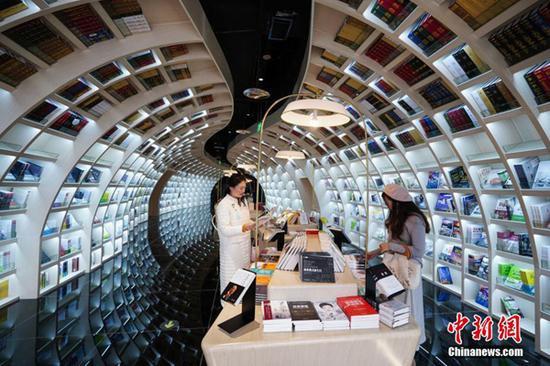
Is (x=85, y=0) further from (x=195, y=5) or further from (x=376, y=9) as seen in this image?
(x=376, y=9)

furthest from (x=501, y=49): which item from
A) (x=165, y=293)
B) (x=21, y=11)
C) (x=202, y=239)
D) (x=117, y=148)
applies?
(x=202, y=239)

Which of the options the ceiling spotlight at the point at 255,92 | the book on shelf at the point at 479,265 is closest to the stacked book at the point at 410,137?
the book on shelf at the point at 479,265

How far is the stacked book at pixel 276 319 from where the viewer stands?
65.7 inches

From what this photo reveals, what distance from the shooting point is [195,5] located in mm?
3340

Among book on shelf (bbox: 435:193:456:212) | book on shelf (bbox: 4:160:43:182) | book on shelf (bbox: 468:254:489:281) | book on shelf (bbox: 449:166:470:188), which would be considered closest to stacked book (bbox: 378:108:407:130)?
book on shelf (bbox: 449:166:470:188)

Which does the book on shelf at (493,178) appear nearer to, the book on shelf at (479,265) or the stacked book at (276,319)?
the book on shelf at (479,265)

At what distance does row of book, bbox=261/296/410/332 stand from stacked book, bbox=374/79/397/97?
365 cm

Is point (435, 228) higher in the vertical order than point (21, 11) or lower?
lower

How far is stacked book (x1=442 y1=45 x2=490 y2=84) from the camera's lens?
304 centimetres

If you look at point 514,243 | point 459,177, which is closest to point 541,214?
point 514,243

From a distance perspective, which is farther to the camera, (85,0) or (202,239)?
(202,239)

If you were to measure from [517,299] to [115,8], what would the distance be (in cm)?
667

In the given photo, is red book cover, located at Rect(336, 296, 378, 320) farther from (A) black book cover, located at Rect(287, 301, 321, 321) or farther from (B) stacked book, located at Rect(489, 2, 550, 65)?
(B) stacked book, located at Rect(489, 2, 550, 65)

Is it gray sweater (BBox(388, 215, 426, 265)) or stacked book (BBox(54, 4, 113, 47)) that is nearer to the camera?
gray sweater (BBox(388, 215, 426, 265))
